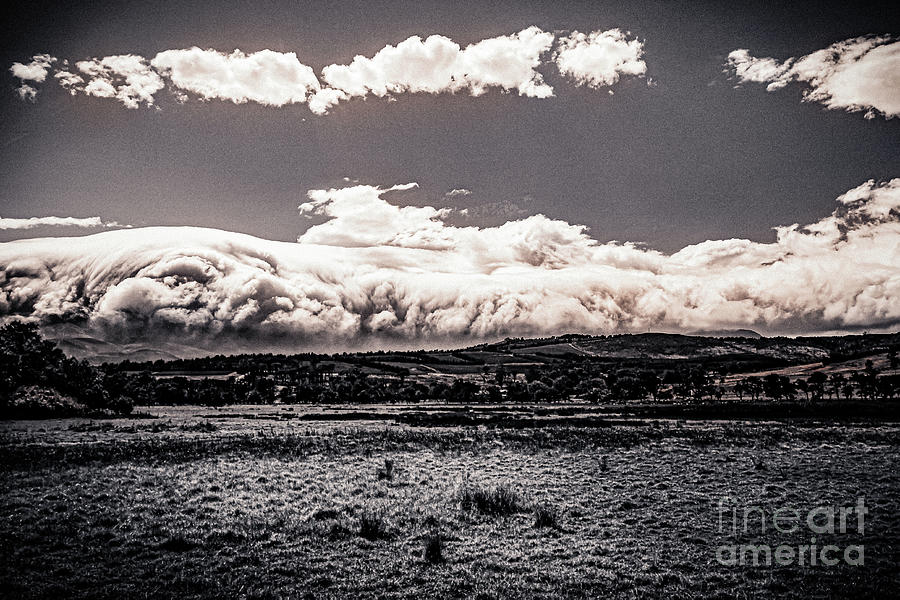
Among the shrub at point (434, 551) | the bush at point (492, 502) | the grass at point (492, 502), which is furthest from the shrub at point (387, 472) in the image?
the shrub at point (434, 551)

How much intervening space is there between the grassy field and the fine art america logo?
0.82 ft

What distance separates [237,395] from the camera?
437 ft

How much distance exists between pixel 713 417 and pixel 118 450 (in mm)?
71230

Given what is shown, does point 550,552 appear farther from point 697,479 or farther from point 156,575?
point 697,479

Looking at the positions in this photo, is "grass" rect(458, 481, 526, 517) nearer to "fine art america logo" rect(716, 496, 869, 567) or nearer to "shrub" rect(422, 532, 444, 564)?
"shrub" rect(422, 532, 444, 564)

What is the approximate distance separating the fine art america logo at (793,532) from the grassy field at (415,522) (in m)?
0.25

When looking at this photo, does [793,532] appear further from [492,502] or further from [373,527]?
[373,527]

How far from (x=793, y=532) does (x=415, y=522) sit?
11.7 m

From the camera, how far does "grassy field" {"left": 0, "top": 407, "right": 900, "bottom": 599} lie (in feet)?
39.7

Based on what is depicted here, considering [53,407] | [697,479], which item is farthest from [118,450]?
[53,407]

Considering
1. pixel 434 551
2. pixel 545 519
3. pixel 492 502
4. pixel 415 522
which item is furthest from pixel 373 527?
pixel 545 519

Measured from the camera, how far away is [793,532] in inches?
621

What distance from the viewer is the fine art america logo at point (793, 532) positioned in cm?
1366

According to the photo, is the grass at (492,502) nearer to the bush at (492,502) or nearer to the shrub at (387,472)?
the bush at (492,502)
